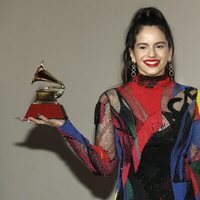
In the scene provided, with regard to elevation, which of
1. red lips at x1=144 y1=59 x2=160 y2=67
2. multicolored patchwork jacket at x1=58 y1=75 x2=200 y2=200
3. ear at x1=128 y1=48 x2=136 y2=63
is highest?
ear at x1=128 y1=48 x2=136 y2=63

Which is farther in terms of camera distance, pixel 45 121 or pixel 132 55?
pixel 132 55

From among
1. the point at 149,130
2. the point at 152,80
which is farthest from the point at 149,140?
the point at 152,80

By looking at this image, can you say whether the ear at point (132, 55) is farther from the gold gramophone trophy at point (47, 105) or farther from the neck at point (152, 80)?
the gold gramophone trophy at point (47, 105)

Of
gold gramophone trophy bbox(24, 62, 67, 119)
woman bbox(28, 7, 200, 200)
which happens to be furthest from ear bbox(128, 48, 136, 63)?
gold gramophone trophy bbox(24, 62, 67, 119)

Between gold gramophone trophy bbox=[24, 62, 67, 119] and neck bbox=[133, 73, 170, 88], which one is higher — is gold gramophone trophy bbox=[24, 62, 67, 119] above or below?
below

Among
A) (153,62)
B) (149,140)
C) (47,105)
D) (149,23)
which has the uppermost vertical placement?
(149,23)

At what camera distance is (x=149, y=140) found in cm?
131

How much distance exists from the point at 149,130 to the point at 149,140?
0.03 m

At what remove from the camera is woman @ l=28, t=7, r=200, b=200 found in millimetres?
1305

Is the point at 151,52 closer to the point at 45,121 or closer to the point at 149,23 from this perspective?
the point at 149,23

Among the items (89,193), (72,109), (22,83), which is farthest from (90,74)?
(89,193)

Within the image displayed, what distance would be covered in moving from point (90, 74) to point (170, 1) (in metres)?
0.45

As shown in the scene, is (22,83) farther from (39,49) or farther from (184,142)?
(184,142)

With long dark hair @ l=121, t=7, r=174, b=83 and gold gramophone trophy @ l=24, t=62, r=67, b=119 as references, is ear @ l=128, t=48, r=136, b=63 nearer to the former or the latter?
long dark hair @ l=121, t=7, r=174, b=83
